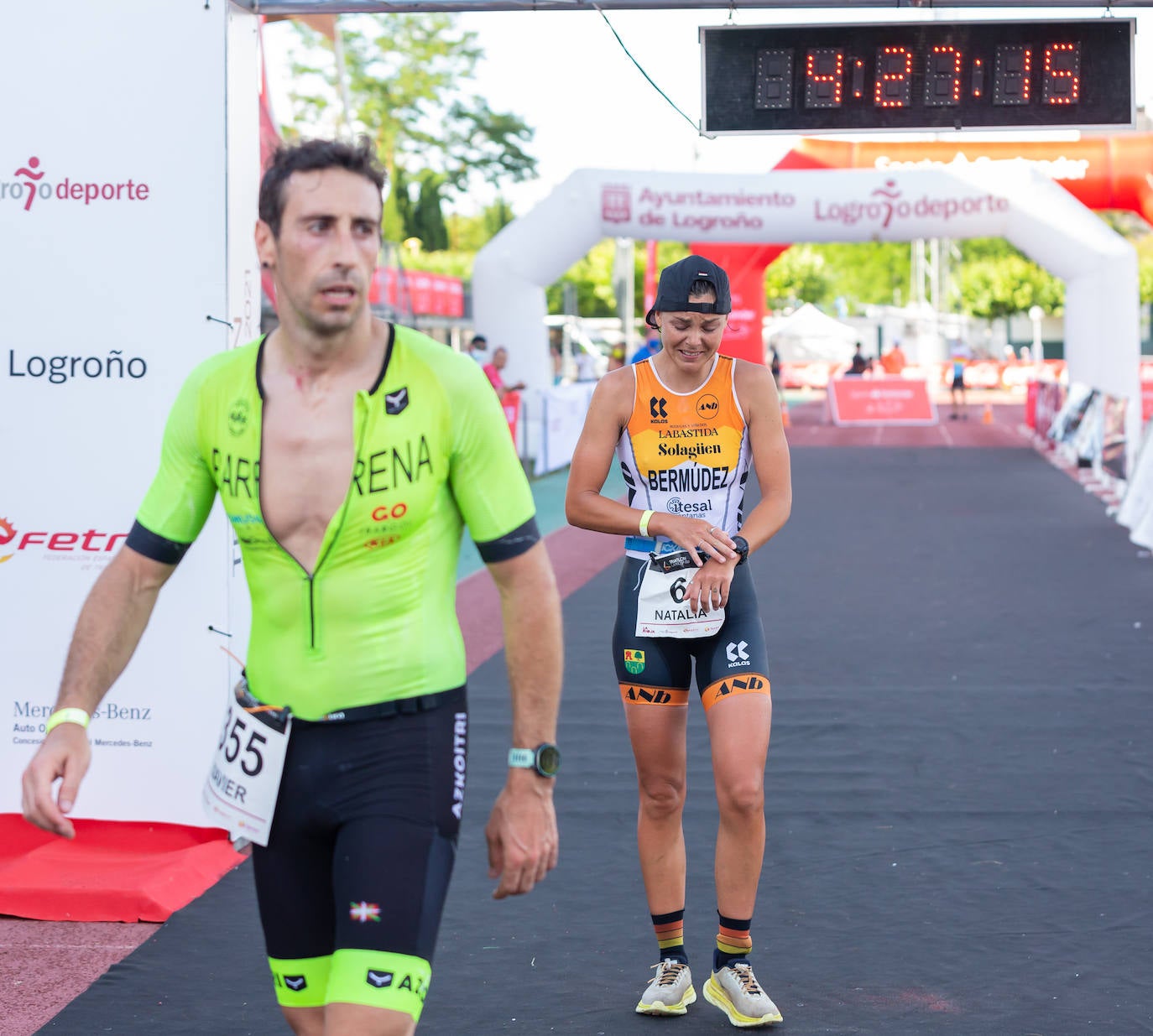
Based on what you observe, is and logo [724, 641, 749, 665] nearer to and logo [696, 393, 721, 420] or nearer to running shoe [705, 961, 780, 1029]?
and logo [696, 393, 721, 420]

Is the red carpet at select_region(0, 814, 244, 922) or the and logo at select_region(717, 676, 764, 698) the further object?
the red carpet at select_region(0, 814, 244, 922)

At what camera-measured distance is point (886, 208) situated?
2239 cm

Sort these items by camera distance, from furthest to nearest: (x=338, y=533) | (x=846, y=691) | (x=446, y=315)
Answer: (x=446, y=315), (x=846, y=691), (x=338, y=533)

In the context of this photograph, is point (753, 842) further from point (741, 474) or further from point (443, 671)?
point (443, 671)

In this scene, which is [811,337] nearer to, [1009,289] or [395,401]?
[1009,289]

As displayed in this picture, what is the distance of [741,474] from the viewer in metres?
4.49

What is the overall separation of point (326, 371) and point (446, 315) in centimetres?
3355

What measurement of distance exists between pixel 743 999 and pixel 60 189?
3654mm

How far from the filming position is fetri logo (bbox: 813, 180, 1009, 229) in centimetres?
2238

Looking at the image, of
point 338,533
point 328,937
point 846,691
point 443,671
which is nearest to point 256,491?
point 338,533

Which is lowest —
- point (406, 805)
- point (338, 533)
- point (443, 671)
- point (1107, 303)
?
point (406, 805)

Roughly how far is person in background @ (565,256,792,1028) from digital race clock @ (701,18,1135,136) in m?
3.52

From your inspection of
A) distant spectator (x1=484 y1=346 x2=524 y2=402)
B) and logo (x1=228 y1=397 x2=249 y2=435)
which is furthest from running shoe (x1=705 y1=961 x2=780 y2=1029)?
distant spectator (x1=484 y1=346 x2=524 y2=402)

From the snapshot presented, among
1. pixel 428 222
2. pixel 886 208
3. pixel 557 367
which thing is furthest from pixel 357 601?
pixel 557 367
